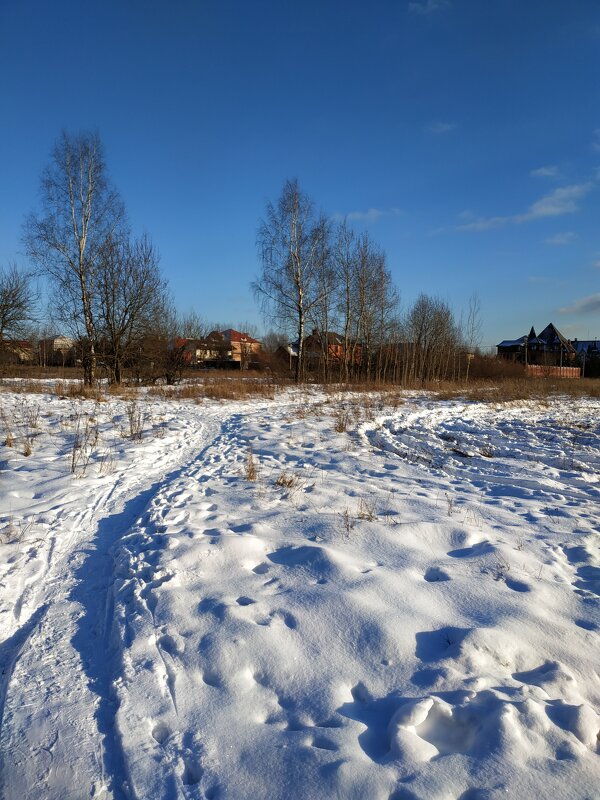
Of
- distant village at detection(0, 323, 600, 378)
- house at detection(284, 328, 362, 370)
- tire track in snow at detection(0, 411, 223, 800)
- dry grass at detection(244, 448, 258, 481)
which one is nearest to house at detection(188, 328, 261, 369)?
distant village at detection(0, 323, 600, 378)

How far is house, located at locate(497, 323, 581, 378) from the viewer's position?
5337 centimetres

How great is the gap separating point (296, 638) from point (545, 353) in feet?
216

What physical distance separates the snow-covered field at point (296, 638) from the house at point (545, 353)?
50383mm

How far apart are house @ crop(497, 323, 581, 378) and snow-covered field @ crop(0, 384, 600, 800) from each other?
50383 millimetres

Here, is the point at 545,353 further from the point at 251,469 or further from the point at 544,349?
the point at 251,469

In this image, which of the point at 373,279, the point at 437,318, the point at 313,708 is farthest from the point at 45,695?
the point at 437,318

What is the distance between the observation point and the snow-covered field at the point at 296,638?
1810 millimetres

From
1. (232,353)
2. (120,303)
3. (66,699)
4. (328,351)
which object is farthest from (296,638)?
(232,353)

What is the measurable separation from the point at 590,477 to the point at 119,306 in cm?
1891

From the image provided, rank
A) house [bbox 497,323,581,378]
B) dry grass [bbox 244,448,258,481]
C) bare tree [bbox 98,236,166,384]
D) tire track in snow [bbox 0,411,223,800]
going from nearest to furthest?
tire track in snow [bbox 0,411,223,800] → dry grass [bbox 244,448,258,481] → bare tree [bbox 98,236,166,384] → house [bbox 497,323,581,378]

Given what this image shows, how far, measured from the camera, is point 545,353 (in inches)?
2329

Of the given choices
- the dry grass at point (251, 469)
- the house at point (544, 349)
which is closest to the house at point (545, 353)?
the house at point (544, 349)

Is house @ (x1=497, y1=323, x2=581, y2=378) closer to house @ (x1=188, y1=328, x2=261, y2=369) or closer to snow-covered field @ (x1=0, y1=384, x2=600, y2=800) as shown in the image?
house @ (x1=188, y1=328, x2=261, y2=369)

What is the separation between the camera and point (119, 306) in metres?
19.8
